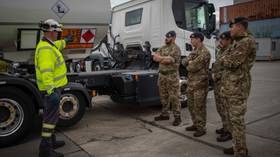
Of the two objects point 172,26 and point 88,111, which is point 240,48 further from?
point 88,111

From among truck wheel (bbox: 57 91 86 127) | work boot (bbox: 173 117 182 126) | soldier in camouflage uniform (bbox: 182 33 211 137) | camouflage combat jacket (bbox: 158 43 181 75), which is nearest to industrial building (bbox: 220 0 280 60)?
camouflage combat jacket (bbox: 158 43 181 75)

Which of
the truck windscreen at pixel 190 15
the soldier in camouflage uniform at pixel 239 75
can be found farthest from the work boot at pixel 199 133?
the truck windscreen at pixel 190 15

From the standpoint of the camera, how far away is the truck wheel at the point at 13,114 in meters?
4.11

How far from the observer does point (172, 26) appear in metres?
6.20

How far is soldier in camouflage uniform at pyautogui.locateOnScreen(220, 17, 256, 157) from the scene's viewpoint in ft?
10.7

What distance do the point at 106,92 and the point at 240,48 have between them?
3.47 metres

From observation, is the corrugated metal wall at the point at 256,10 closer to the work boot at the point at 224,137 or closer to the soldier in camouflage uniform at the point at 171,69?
the soldier in camouflage uniform at the point at 171,69

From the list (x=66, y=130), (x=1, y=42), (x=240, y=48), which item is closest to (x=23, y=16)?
(x=1, y=42)

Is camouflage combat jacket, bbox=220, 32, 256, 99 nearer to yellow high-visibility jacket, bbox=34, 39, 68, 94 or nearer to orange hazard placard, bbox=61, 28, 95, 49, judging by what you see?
yellow high-visibility jacket, bbox=34, 39, 68, 94

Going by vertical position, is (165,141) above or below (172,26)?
below

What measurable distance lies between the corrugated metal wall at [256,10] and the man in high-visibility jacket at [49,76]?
2719cm

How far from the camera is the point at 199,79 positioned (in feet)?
14.1

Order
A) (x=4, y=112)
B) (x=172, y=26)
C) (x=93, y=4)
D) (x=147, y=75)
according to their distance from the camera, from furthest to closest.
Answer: (x=172, y=26)
(x=147, y=75)
(x=93, y=4)
(x=4, y=112)

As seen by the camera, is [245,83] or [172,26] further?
[172,26]
